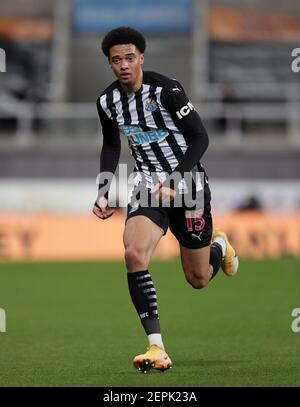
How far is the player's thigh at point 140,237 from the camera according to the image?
7746 millimetres

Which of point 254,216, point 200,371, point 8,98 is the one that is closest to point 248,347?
point 200,371

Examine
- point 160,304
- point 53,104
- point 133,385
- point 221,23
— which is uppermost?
point 221,23

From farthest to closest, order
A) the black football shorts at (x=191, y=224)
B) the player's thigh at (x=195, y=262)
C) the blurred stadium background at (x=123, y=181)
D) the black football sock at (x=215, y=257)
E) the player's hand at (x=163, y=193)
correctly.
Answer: the blurred stadium background at (x=123, y=181), the black football sock at (x=215, y=257), the player's thigh at (x=195, y=262), the black football shorts at (x=191, y=224), the player's hand at (x=163, y=193)

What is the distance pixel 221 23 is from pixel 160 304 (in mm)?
17095

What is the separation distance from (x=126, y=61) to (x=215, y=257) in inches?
87.5

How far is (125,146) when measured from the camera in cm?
2639

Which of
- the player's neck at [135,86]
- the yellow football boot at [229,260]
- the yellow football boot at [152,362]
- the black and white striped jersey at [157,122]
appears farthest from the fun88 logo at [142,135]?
the yellow football boot at [229,260]

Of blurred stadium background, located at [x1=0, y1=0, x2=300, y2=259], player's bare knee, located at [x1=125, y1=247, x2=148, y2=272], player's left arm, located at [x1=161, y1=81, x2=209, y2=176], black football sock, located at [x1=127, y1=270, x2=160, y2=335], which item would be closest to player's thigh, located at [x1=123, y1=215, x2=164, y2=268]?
player's bare knee, located at [x1=125, y1=247, x2=148, y2=272]

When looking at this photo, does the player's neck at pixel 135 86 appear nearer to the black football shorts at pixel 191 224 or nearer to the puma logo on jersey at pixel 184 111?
the puma logo on jersey at pixel 184 111

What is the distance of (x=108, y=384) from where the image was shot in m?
6.90

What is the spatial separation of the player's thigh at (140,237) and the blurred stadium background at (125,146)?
554 inches

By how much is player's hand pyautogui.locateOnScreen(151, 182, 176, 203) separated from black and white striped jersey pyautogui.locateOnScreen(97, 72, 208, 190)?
1.17ft

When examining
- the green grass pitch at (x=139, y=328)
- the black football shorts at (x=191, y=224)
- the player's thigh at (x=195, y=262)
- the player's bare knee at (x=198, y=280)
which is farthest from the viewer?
the player's bare knee at (x=198, y=280)

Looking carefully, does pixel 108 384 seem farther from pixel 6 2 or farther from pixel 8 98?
pixel 6 2
